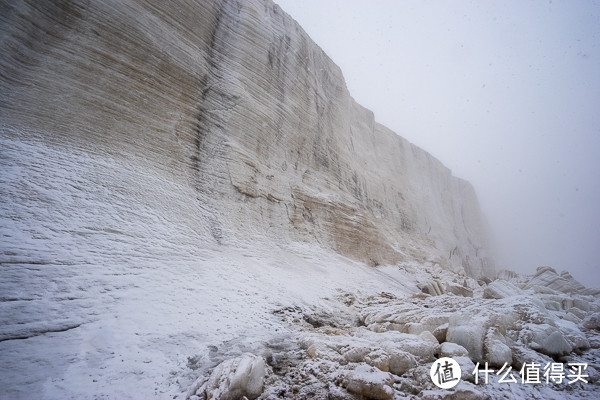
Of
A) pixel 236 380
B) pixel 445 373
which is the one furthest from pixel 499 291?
pixel 236 380

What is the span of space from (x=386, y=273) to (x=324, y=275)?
5015 millimetres

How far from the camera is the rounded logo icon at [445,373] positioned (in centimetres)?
299

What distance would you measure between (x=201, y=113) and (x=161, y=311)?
284 inches

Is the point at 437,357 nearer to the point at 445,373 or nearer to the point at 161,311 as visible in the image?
the point at 445,373

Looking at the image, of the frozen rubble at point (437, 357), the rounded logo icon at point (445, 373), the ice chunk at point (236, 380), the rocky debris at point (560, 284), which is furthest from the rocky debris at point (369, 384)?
the rocky debris at point (560, 284)

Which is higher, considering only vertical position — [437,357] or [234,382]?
[437,357]

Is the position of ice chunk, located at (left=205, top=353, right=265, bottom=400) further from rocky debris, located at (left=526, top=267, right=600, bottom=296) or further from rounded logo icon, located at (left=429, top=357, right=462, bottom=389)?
rocky debris, located at (left=526, top=267, right=600, bottom=296)

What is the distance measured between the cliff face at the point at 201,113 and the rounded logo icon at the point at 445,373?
6032mm

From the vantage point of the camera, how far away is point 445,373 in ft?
10.4

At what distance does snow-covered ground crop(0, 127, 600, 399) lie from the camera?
3.00 meters

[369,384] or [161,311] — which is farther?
[161,311]

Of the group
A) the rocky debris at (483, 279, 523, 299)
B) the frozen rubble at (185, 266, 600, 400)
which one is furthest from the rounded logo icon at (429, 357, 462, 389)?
the rocky debris at (483, 279, 523, 299)

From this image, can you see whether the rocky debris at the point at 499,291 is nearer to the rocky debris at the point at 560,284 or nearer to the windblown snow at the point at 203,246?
the windblown snow at the point at 203,246

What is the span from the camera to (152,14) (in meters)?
9.29
